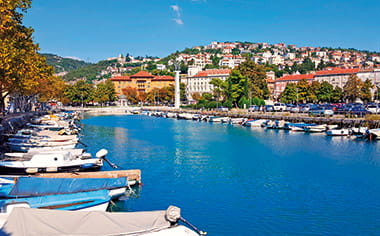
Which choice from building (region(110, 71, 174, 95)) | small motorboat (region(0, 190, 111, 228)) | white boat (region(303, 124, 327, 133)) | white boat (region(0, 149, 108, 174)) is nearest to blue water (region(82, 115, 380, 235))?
small motorboat (region(0, 190, 111, 228))

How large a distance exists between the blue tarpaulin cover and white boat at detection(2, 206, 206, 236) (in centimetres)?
405

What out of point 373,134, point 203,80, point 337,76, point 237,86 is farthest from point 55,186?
point 203,80

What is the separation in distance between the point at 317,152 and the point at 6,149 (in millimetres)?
25703

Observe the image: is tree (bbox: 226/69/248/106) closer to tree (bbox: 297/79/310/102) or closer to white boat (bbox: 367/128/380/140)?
tree (bbox: 297/79/310/102)

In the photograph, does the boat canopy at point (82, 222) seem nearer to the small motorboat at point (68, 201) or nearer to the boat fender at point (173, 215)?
the boat fender at point (173, 215)

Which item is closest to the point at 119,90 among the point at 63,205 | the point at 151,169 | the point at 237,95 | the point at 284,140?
the point at 237,95

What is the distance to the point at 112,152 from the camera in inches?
1270

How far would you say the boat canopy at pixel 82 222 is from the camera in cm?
961

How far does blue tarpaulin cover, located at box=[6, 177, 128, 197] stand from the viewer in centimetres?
1423

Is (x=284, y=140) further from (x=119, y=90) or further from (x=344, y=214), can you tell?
(x=119, y=90)

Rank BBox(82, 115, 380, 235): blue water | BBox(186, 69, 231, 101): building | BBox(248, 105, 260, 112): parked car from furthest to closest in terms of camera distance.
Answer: BBox(186, 69, 231, 101): building, BBox(248, 105, 260, 112): parked car, BBox(82, 115, 380, 235): blue water

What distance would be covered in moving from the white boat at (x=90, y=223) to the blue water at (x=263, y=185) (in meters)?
4.15

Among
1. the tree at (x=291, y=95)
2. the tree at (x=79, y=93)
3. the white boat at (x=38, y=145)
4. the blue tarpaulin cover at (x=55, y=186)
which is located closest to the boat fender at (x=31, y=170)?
the blue tarpaulin cover at (x=55, y=186)

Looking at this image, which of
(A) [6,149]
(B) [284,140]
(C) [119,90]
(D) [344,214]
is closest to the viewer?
(D) [344,214]
